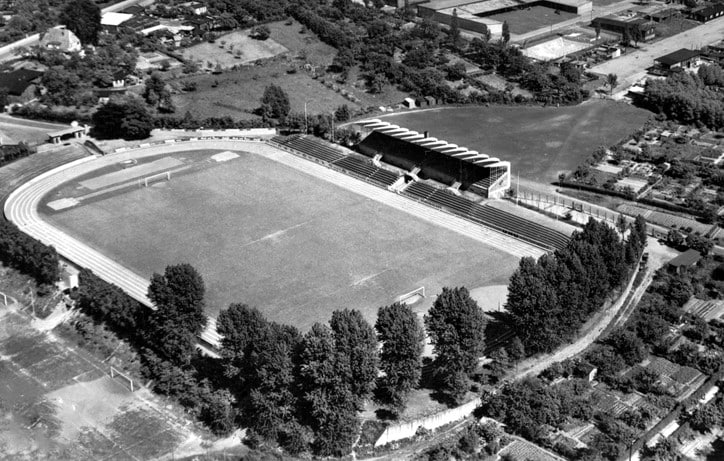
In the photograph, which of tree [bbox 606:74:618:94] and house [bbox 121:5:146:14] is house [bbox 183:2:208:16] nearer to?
house [bbox 121:5:146:14]

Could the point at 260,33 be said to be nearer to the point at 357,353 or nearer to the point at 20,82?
the point at 20,82

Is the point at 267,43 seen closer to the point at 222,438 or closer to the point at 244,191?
the point at 244,191

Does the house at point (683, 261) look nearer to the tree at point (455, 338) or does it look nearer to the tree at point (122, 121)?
the tree at point (455, 338)

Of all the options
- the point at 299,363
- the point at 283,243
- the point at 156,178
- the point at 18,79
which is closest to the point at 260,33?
the point at 18,79

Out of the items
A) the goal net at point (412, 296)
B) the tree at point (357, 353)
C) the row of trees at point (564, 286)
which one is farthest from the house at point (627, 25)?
the tree at point (357, 353)

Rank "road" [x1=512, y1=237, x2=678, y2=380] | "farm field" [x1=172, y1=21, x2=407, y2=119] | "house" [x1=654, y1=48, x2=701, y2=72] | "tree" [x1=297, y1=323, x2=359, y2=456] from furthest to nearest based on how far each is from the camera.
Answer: "house" [x1=654, y1=48, x2=701, y2=72], "farm field" [x1=172, y1=21, x2=407, y2=119], "road" [x1=512, y1=237, x2=678, y2=380], "tree" [x1=297, y1=323, x2=359, y2=456]

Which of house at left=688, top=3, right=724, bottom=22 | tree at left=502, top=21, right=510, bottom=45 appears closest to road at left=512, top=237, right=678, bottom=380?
tree at left=502, top=21, right=510, bottom=45
